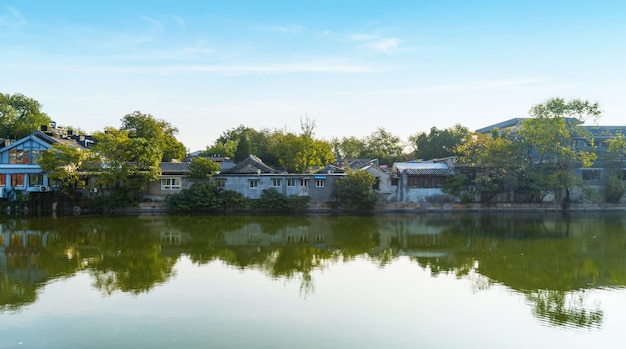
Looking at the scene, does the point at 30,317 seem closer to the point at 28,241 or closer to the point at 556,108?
the point at 28,241

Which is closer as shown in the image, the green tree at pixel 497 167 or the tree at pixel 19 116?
the green tree at pixel 497 167

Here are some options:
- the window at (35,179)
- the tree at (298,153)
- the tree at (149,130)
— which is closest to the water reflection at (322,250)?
the window at (35,179)

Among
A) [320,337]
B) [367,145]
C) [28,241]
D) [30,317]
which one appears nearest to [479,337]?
[320,337]

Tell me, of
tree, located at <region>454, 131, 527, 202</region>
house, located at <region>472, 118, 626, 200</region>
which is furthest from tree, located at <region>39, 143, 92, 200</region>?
house, located at <region>472, 118, 626, 200</region>

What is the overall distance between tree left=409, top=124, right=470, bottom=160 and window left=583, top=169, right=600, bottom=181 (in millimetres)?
13773

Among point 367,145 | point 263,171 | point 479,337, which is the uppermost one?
point 367,145

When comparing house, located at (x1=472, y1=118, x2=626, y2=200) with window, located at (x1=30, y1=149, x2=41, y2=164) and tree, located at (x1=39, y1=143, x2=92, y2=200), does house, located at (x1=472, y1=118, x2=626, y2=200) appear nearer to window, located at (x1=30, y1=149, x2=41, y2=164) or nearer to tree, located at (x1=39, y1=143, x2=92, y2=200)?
tree, located at (x1=39, y1=143, x2=92, y2=200)

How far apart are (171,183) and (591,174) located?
28.7m

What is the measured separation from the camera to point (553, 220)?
25.4m

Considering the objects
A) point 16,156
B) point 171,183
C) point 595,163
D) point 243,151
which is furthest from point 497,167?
point 16,156

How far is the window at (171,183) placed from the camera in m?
30.2

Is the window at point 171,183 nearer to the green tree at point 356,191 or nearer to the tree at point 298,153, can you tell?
the tree at point 298,153

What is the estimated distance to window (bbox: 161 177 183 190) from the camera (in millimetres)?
30172

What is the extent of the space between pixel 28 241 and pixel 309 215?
15.0 m
